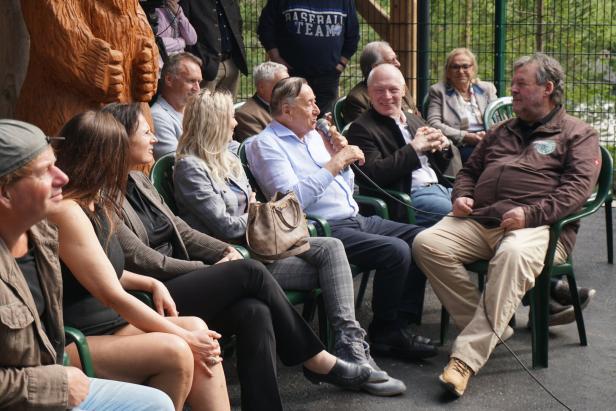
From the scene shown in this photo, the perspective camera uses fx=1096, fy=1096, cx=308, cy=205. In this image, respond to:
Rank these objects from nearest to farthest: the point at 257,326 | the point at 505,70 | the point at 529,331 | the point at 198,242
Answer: the point at 257,326, the point at 198,242, the point at 529,331, the point at 505,70

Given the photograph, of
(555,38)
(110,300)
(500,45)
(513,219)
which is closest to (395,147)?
(513,219)

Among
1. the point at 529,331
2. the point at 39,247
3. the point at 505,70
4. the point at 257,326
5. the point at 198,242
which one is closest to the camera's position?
the point at 39,247

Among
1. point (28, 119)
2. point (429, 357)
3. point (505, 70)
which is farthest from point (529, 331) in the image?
point (505, 70)

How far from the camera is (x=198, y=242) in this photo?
4672 mm

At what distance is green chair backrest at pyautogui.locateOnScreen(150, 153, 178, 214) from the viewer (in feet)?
16.5

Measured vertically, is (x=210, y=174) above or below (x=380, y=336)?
above

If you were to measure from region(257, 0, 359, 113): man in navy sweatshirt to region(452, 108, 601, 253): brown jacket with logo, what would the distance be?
258 centimetres

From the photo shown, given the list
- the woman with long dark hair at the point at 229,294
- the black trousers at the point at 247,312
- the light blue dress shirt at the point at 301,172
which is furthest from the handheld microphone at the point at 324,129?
the black trousers at the point at 247,312

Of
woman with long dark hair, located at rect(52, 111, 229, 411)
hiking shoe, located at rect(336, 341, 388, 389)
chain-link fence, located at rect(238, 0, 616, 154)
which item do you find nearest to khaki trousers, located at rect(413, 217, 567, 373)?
hiking shoe, located at rect(336, 341, 388, 389)

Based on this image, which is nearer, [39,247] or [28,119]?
[39,247]

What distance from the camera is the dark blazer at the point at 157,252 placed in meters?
4.19

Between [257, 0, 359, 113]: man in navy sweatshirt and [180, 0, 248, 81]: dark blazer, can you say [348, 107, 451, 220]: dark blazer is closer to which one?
[180, 0, 248, 81]: dark blazer

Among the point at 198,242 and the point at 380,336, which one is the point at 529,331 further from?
the point at 198,242

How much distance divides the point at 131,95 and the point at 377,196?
4.91ft
